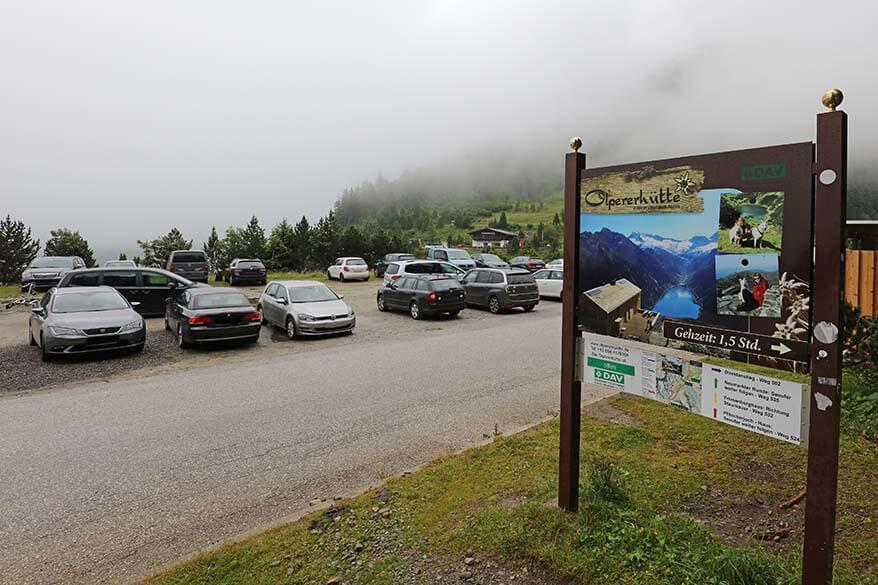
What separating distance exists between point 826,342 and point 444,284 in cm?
1558

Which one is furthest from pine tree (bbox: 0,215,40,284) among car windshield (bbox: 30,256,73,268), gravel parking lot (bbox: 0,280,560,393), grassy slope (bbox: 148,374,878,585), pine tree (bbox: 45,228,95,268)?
grassy slope (bbox: 148,374,878,585)

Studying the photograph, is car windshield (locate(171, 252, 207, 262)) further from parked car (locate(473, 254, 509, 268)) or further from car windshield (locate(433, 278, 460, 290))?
car windshield (locate(433, 278, 460, 290))

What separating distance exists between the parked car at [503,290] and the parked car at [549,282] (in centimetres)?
372

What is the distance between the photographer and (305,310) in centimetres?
1484

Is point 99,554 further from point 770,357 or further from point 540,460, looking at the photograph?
point 770,357

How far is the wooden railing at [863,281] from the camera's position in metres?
10.1

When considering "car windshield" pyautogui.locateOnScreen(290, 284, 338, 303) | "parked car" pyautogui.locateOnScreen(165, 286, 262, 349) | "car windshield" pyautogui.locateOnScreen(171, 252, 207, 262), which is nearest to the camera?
"parked car" pyautogui.locateOnScreen(165, 286, 262, 349)

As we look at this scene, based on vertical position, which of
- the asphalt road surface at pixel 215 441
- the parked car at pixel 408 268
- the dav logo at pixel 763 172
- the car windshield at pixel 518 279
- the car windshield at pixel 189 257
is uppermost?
the car windshield at pixel 189 257

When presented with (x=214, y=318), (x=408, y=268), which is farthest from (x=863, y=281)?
(x=408, y=268)

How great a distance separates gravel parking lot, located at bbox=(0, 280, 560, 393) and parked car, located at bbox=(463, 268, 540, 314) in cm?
40

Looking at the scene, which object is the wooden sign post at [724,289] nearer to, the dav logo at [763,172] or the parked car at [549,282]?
the dav logo at [763,172]

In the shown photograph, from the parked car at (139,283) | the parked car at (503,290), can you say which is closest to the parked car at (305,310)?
the parked car at (139,283)

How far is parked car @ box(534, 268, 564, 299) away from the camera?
78.7 ft

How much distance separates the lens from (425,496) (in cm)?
457
